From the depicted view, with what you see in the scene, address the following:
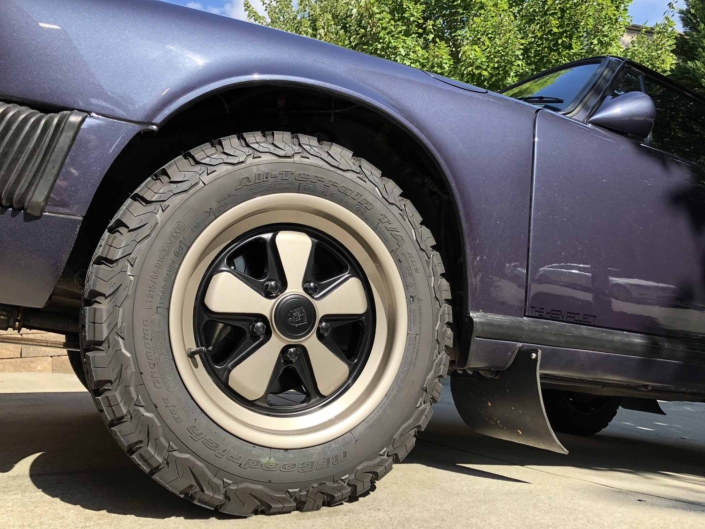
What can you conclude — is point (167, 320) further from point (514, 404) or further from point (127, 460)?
point (514, 404)

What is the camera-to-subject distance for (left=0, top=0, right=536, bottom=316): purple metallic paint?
1481mm

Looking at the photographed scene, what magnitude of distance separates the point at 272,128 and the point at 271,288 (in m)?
0.53

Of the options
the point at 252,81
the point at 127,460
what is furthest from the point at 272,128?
the point at 127,460

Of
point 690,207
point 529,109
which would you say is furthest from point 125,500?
point 690,207

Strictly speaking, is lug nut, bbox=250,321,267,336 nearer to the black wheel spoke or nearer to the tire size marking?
the black wheel spoke

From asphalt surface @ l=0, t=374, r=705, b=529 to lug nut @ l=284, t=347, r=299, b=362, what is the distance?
406 millimetres

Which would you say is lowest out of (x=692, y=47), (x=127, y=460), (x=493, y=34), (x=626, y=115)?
(x=127, y=460)

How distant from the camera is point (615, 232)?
89.4 inches

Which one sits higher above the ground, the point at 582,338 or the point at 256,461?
the point at 582,338

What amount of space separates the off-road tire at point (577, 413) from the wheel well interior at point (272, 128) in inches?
95.1

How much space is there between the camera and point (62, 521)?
4.71 ft

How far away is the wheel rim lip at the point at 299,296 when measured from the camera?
5.45 ft

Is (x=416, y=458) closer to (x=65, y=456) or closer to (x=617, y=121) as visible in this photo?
(x=65, y=456)

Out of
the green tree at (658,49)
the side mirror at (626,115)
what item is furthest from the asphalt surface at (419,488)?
the green tree at (658,49)
